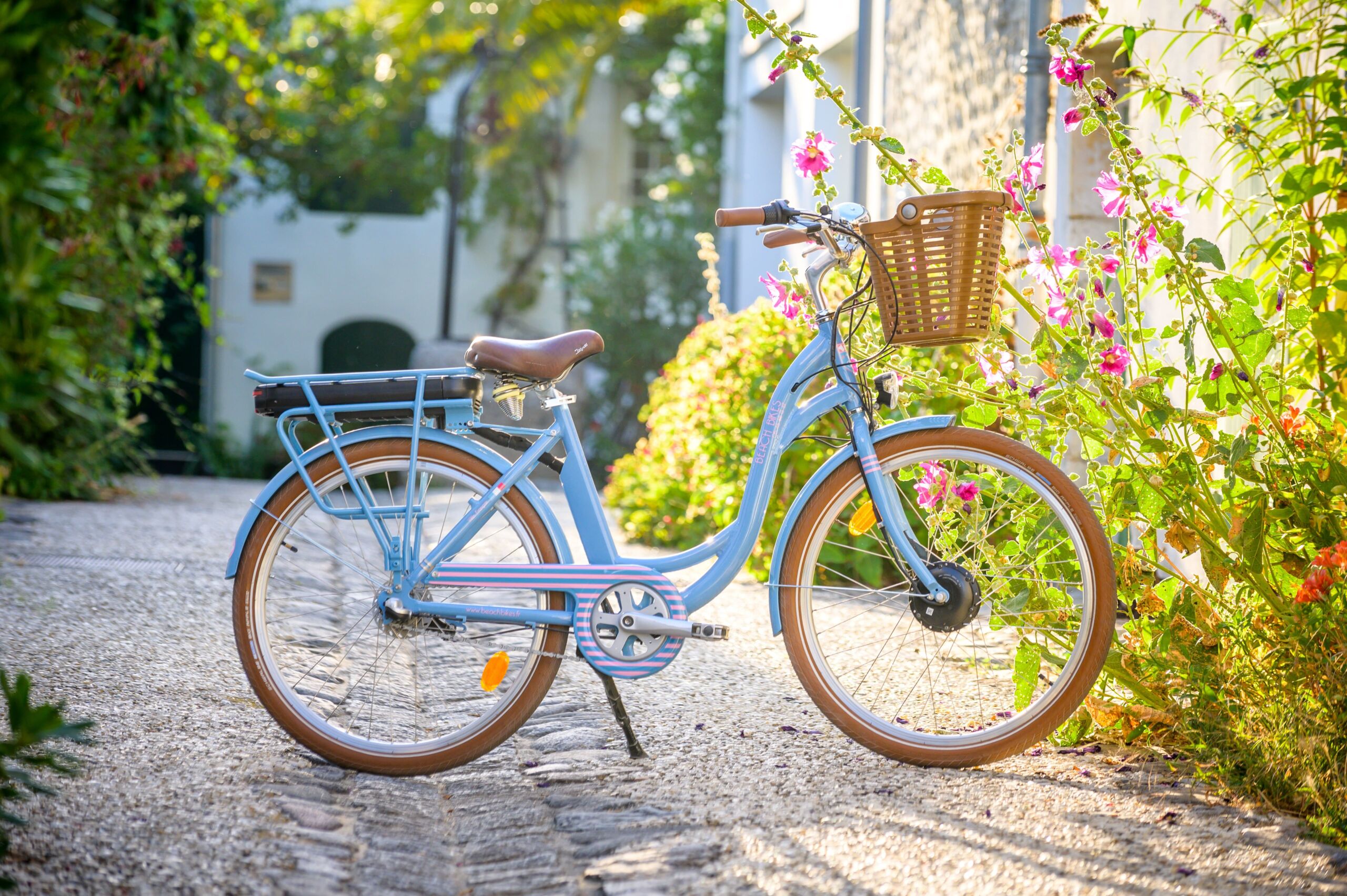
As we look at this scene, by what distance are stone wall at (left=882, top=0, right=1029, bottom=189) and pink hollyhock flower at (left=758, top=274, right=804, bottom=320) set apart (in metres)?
2.45

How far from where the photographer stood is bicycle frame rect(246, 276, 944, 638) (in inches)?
100

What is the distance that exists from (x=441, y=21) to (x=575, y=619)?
40.2 ft

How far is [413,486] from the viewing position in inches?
99.1

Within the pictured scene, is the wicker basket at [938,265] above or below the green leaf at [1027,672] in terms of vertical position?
above

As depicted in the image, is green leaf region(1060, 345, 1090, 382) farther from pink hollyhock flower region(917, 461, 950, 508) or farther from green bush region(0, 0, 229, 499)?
green bush region(0, 0, 229, 499)

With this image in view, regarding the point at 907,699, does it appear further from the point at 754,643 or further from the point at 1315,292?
the point at 1315,292

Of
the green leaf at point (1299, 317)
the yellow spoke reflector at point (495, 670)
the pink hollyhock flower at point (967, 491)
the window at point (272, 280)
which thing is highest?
the window at point (272, 280)

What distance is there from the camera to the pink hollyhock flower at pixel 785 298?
2.93 m

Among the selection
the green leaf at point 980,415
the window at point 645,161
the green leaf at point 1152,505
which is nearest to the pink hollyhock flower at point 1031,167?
the green leaf at point 980,415

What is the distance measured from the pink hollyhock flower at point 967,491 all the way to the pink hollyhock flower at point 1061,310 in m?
0.43

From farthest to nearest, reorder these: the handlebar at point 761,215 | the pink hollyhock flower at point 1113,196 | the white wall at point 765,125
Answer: the white wall at point 765,125, the pink hollyhock flower at point 1113,196, the handlebar at point 761,215

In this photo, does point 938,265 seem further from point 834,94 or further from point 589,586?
point 589,586

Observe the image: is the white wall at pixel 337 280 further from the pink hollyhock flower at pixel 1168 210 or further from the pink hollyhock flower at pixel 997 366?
the pink hollyhock flower at pixel 1168 210

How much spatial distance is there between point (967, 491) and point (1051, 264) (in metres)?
0.57
